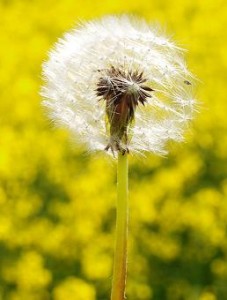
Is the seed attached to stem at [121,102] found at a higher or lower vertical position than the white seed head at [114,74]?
lower

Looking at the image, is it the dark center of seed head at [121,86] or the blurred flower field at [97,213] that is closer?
the dark center of seed head at [121,86]

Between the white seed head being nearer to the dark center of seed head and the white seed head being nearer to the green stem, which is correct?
the dark center of seed head

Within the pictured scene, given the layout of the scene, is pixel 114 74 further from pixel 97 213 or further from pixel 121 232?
pixel 97 213

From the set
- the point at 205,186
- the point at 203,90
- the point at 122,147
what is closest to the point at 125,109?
the point at 122,147

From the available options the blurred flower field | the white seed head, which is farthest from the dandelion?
the blurred flower field

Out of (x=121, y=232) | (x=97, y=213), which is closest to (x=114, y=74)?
(x=121, y=232)

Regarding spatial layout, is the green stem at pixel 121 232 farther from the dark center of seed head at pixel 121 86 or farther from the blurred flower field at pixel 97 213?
the blurred flower field at pixel 97 213

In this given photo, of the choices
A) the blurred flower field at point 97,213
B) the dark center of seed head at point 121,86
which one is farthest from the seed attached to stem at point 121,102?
the blurred flower field at point 97,213
